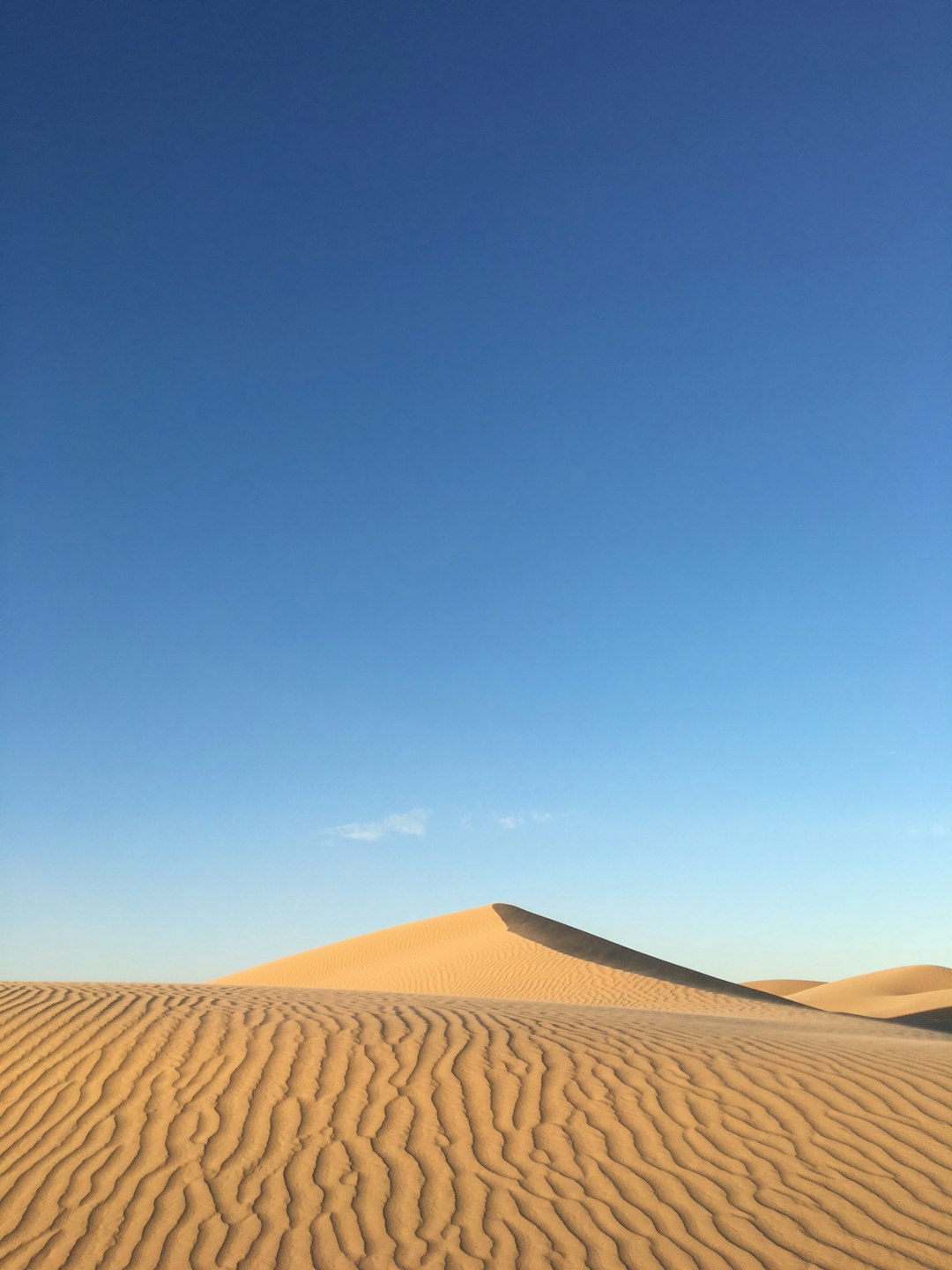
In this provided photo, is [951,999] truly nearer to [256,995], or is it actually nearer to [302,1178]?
[256,995]

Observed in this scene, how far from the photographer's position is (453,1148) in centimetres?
717

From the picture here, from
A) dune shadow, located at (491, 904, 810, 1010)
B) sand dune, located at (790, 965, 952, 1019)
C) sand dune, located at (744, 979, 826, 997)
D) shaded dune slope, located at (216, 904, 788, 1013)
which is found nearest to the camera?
shaded dune slope, located at (216, 904, 788, 1013)

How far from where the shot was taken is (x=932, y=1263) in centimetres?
562

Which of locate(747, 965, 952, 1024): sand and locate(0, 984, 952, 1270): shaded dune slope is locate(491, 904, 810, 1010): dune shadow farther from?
locate(0, 984, 952, 1270): shaded dune slope

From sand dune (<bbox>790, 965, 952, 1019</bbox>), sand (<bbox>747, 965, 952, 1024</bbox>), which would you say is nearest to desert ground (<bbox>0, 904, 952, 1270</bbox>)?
sand (<bbox>747, 965, 952, 1024</bbox>)

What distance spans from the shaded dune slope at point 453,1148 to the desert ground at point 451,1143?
0.02 metres

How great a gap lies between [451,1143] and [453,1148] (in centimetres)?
8

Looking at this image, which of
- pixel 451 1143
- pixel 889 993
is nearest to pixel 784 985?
pixel 889 993

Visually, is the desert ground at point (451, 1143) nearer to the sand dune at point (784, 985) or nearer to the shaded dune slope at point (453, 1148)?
the shaded dune slope at point (453, 1148)

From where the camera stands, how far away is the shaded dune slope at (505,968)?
24.7 metres

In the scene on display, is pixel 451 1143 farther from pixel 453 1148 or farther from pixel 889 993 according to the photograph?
pixel 889 993

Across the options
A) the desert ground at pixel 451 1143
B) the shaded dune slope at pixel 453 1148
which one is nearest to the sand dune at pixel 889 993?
the desert ground at pixel 451 1143

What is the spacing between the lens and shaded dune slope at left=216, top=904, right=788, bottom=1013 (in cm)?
2470

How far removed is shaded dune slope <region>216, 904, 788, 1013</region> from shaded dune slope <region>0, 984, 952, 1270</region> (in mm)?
9908
